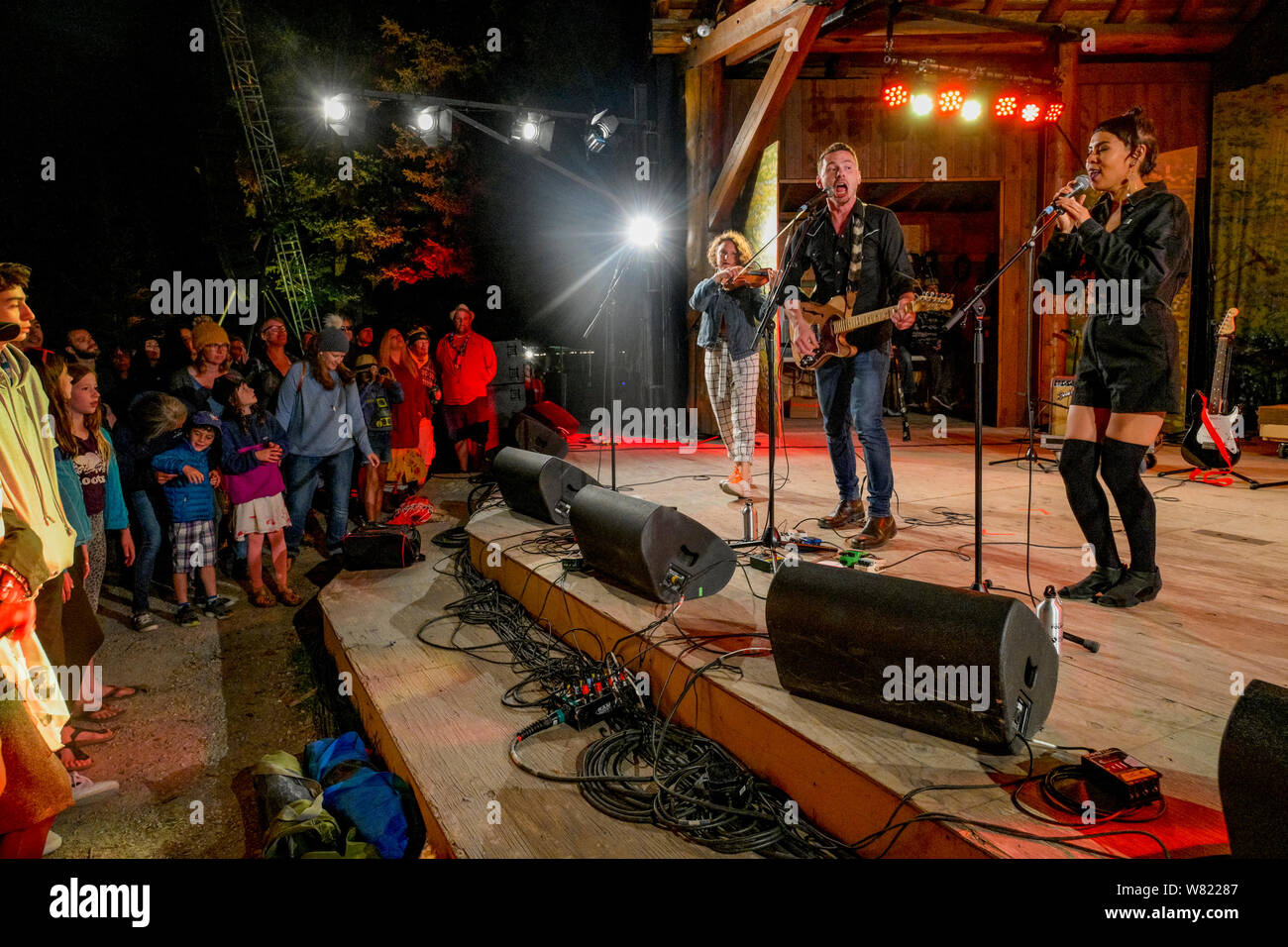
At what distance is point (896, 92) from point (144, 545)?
817 cm

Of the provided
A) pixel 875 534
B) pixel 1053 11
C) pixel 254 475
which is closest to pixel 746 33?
pixel 1053 11

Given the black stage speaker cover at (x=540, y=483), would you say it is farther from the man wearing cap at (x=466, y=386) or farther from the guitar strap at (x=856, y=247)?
the man wearing cap at (x=466, y=386)

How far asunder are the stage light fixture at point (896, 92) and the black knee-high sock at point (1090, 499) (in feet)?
20.6

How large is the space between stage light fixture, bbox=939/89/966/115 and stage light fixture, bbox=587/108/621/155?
148 inches

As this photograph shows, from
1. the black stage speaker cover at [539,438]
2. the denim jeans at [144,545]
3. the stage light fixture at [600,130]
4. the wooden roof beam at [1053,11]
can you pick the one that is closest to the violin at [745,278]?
the black stage speaker cover at [539,438]

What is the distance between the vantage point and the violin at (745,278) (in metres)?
4.91

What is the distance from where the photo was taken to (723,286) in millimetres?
5309

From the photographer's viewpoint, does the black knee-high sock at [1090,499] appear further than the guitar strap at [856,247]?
No

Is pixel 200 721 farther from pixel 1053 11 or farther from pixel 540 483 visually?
pixel 1053 11

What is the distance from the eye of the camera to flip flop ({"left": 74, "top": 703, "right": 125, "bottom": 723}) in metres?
3.76

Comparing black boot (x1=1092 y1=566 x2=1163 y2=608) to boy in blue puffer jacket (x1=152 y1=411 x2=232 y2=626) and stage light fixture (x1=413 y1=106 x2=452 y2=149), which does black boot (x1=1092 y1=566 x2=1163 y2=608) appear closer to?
boy in blue puffer jacket (x1=152 y1=411 x2=232 y2=626)

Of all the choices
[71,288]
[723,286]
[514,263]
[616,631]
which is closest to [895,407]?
[723,286]

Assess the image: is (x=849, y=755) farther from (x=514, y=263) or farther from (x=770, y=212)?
(x=514, y=263)
